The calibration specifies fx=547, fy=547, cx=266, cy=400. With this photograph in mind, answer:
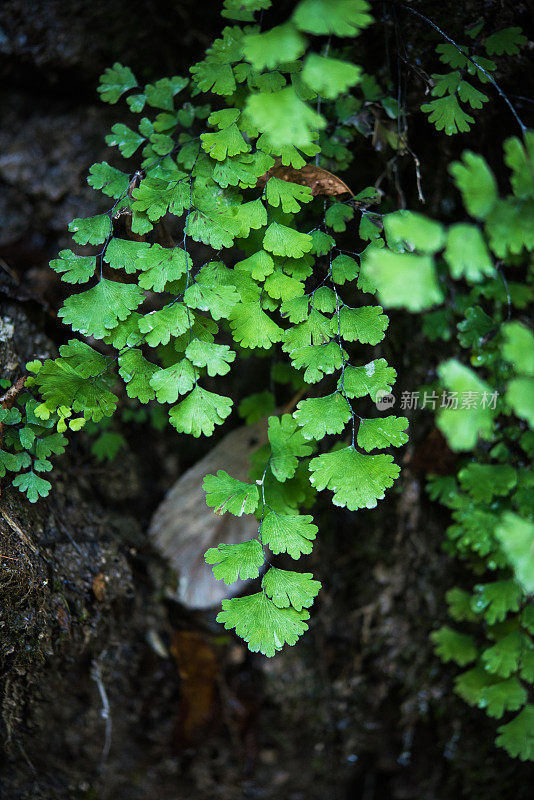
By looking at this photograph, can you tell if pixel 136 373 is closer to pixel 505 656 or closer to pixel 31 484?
pixel 31 484

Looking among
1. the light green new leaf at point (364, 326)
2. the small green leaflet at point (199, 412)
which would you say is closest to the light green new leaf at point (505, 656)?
the light green new leaf at point (364, 326)

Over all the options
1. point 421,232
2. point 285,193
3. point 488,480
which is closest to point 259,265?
point 285,193

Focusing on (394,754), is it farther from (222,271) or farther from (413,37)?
(413,37)

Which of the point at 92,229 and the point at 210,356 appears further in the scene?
the point at 92,229

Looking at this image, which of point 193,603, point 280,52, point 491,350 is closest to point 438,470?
point 491,350

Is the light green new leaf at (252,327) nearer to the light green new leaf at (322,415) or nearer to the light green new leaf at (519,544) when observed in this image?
the light green new leaf at (322,415)

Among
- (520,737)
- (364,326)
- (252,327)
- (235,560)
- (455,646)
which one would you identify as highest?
(364,326)
